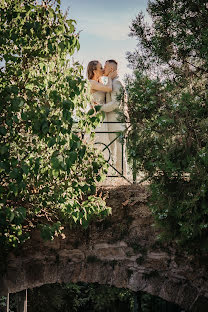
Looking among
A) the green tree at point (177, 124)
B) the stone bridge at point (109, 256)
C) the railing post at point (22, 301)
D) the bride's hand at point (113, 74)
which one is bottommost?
the railing post at point (22, 301)

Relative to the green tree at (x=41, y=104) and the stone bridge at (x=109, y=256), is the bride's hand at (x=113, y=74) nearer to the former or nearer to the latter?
the stone bridge at (x=109, y=256)

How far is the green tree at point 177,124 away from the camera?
4672 mm

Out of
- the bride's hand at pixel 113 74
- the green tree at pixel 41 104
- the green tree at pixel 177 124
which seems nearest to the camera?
the green tree at pixel 41 104

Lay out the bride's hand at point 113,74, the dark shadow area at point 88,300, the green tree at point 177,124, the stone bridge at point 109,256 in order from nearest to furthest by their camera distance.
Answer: the green tree at point 177,124 → the stone bridge at point 109,256 → the bride's hand at point 113,74 → the dark shadow area at point 88,300

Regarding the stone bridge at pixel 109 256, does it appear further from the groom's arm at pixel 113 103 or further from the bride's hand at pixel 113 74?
the bride's hand at pixel 113 74

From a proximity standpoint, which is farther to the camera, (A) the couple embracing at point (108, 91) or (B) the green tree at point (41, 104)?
(A) the couple embracing at point (108, 91)

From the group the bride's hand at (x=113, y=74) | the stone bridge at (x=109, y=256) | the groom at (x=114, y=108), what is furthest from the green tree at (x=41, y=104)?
the bride's hand at (x=113, y=74)

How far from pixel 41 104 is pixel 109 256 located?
2735 mm

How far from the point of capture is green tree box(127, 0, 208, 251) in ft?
15.3

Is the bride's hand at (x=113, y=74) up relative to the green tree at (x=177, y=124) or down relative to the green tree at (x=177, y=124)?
up

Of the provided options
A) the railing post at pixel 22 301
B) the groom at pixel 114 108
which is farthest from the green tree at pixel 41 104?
the railing post at pixel 22 301

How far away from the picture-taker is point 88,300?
514 inches

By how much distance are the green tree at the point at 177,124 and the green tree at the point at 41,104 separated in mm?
659

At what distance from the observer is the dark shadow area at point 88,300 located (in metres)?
11.6
